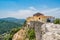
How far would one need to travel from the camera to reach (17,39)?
22.1 meters

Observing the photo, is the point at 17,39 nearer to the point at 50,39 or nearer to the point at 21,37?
the point at 21,37

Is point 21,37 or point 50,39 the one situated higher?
point 50,39

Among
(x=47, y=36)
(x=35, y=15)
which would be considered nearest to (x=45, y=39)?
(x=47, y=36)

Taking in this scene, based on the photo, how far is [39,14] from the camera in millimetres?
39656

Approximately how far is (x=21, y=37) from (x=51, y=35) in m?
16.9

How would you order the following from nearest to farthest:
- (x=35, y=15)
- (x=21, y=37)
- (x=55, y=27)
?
(x=55, y=27) → (x=21, y=37) → (x=35, y=15)

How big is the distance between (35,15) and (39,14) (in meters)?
1.21

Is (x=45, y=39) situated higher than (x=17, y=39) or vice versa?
(x=45, y=39)

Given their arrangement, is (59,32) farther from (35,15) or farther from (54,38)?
(35,15)

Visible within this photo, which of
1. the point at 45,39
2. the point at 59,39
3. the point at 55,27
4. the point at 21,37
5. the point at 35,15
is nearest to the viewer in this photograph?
the point at 59,39

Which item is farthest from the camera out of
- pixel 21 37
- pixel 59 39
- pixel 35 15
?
pixel 35 15

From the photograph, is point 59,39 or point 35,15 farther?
point 35,15

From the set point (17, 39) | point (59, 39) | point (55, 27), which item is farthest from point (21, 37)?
point (59, 39)

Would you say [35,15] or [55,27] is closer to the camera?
[55,27]
